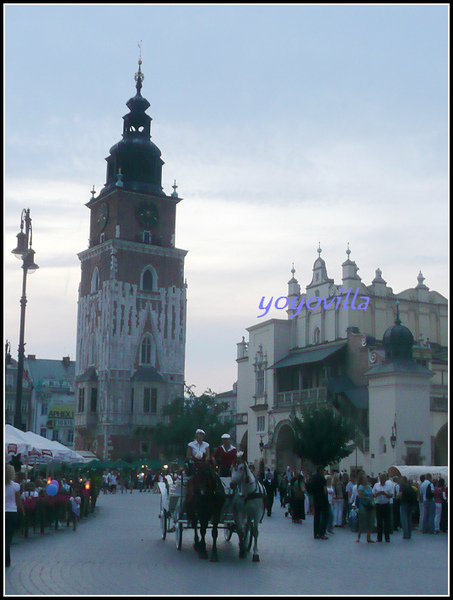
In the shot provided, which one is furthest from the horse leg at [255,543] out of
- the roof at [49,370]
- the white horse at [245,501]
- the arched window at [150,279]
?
the roof at [49,370]

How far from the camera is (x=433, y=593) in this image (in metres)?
10.9

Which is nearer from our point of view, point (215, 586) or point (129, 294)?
point (215, 586)

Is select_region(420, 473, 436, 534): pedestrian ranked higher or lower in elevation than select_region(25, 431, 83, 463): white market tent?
lower

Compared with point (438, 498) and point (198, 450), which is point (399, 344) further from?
point (198, 450)

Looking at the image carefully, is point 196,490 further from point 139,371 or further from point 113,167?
point 113,167

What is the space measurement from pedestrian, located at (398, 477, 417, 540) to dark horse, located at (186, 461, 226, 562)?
24.0 ft

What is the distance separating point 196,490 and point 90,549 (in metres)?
2.89

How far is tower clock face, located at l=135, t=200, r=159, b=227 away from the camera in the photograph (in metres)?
78.2

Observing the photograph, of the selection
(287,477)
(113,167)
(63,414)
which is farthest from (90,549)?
(63,414)

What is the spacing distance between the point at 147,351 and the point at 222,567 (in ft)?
207

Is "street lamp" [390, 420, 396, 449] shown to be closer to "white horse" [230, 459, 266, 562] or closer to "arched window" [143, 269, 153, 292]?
"white horse" [230, 459, 266, 562]

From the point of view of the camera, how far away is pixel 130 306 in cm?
7525

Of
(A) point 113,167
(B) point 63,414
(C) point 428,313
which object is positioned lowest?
(B) point 63,414

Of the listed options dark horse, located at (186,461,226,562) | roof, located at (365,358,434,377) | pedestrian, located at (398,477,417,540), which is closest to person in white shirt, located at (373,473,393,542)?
pedestrian, located at (398,477,417,540)
